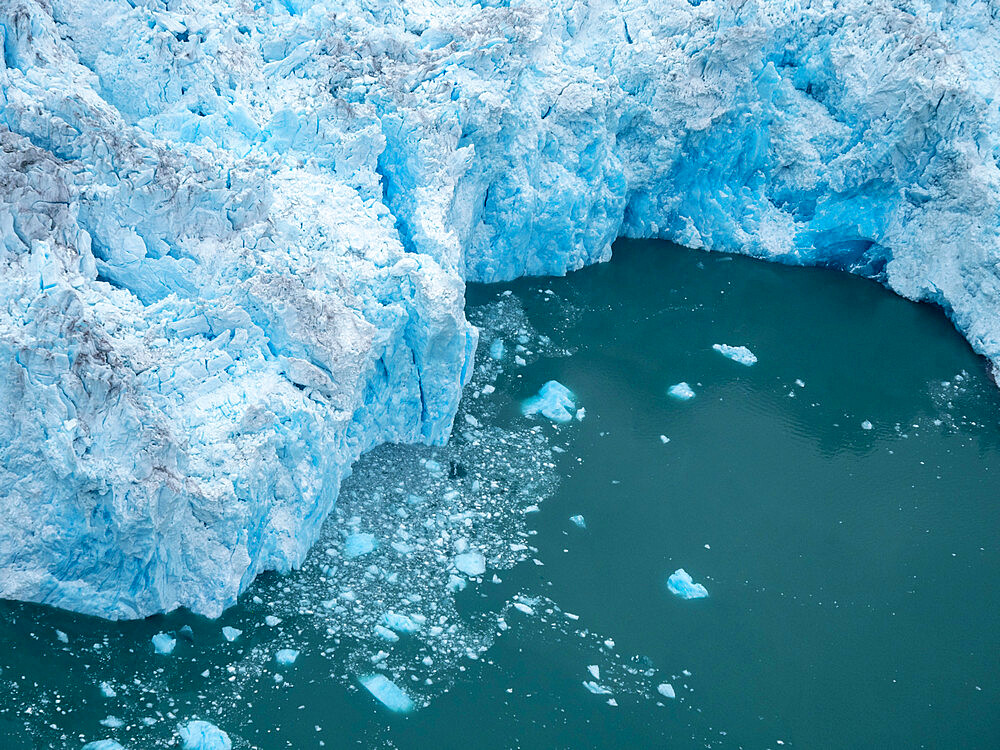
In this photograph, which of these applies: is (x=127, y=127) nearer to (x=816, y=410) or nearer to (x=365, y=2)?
(x=365, y=2)

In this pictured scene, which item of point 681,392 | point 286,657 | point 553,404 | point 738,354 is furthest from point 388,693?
point 738,354

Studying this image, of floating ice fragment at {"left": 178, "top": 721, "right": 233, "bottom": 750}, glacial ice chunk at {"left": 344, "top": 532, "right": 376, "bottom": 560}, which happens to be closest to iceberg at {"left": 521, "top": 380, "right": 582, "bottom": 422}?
glacial ice chunk at {"left": 344, "top": 532, "right": 376, "bottom": 560}

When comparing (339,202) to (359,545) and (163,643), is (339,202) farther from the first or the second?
(163,643)

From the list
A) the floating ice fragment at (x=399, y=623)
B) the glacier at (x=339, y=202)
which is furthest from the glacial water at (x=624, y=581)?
the glacier at (x=339, y=202)

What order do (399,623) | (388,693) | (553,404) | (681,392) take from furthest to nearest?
(681,392) < (553,404) < (399,623) < (388,693)

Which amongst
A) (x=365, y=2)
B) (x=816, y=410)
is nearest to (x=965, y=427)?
(x=816, y=410)
